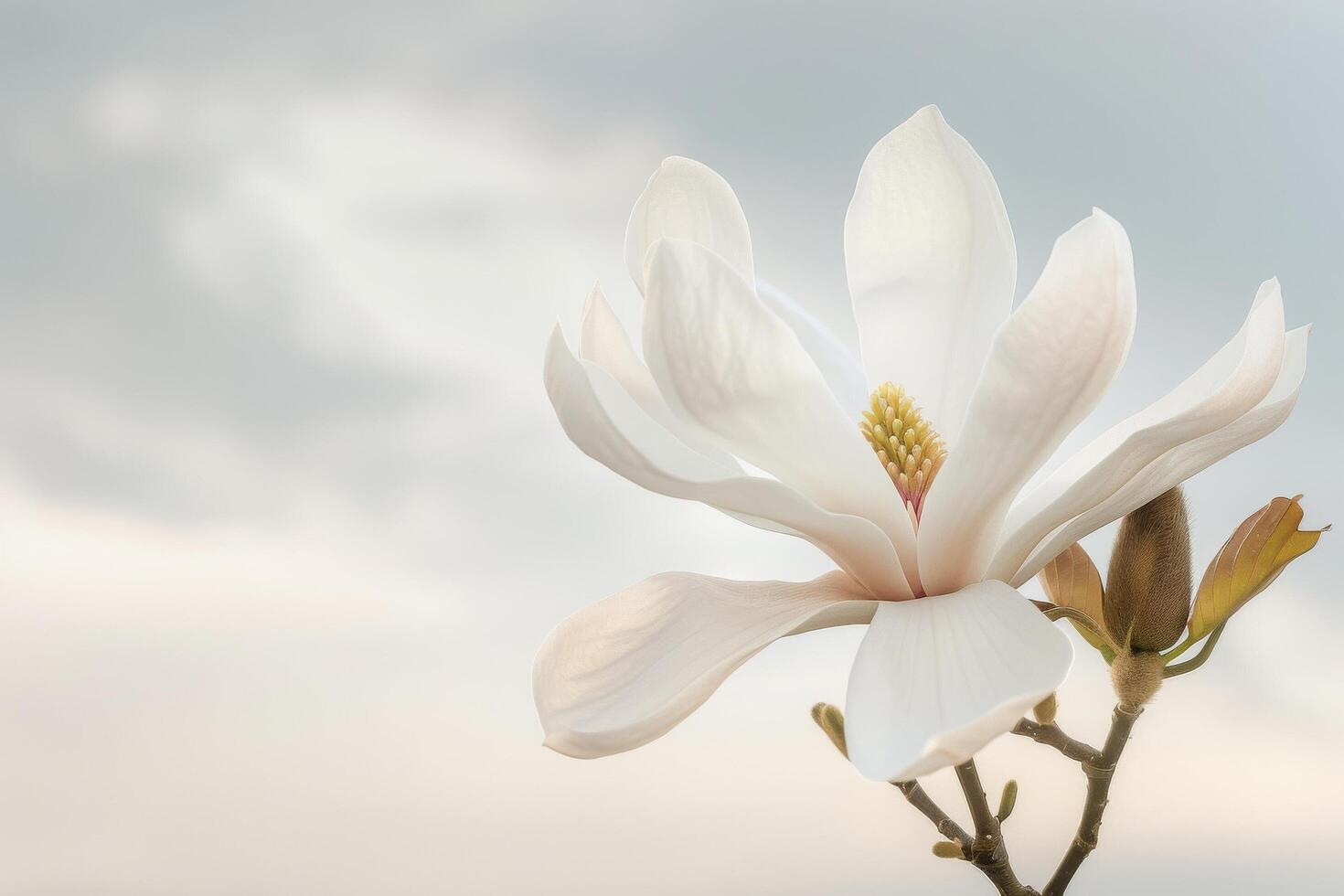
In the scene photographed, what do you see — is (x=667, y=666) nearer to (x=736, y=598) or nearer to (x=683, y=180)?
(x=736, y=598)

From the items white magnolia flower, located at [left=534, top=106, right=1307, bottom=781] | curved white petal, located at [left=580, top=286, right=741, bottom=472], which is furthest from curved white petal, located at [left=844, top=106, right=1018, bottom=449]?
curved white petal, located at [left=580, top=286, right=741, bottom=472]

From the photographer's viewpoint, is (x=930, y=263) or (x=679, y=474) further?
(x=930, y=263)

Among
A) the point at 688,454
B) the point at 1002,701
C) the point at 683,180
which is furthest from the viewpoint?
the point at 683,180

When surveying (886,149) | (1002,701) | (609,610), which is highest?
(886,149)

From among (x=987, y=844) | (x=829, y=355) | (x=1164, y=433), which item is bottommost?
(x=987, y=844)

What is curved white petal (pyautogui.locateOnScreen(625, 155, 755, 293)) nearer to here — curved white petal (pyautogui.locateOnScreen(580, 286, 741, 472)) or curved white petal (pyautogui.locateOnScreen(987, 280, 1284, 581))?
curved white petal (pyautogui.locateOnScreen(580, 286, 741, 472))

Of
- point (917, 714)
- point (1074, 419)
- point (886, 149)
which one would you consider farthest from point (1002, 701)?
point (886, 149)

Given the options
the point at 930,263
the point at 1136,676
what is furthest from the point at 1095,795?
the point at 930,263

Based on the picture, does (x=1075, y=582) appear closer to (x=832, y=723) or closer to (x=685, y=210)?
(x=832, y=723)
